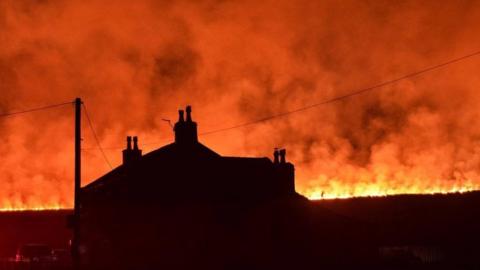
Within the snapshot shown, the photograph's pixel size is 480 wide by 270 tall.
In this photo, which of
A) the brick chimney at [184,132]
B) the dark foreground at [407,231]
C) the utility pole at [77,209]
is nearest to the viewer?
the utility pole at [77,209]

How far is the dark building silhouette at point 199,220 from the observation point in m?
35.8

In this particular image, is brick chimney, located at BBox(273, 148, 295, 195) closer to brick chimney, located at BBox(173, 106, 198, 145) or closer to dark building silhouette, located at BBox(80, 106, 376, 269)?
dark building silhouette, located at BBox(80, 106, 376, 269)

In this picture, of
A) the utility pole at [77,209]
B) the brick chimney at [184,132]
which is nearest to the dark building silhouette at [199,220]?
the brick chimney at [184,132]

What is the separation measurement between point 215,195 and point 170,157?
3.35 m

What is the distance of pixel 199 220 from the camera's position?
118 feet

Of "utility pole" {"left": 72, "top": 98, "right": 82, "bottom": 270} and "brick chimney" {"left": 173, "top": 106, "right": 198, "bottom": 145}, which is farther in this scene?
"brick chimney" {"left": 173, "top": 106, "right": 198, "bottom": 145}

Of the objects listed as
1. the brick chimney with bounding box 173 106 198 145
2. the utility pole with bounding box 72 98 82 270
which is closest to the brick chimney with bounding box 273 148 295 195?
the brick chimney with bounding box 173 106 198 145

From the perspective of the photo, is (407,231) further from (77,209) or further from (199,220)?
(77,209)

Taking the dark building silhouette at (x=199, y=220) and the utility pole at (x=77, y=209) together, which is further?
the dark building silhouette at (x=199, y=220)

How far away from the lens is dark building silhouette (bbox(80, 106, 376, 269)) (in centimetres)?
3578

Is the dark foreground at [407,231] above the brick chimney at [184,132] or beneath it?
beneath

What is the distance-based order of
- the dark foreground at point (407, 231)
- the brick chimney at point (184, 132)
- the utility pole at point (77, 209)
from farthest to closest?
1. the brick chimney at point (184, 132)
2. the dark foreground at point (407, 231)
3. the utility pole at point (77, 209)

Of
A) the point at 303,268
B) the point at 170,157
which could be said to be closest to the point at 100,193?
the point at 170,157

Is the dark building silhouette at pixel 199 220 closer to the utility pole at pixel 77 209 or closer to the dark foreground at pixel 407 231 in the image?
the dark foreground at pixel 407 231
